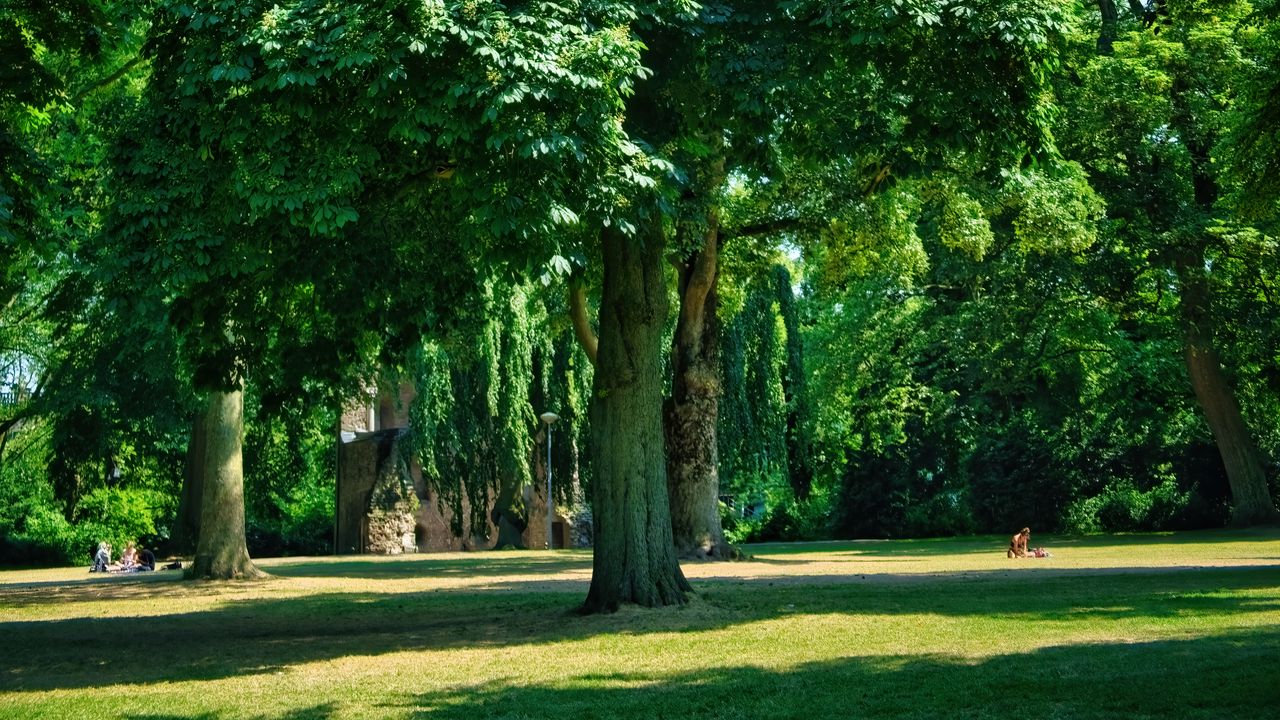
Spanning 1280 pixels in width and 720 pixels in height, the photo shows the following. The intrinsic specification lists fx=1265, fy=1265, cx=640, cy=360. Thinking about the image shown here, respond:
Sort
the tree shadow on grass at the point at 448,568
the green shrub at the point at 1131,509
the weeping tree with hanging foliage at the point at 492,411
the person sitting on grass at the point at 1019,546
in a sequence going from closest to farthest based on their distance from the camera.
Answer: the tree shadow on grass at the point at 448,568
the person sitting on grass at the point at 1019,546
the weeping tree with hanging foliage at the point at 492,411
the green shrub at the point at 1131,509

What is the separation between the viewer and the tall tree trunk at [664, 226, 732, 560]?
83.8ft

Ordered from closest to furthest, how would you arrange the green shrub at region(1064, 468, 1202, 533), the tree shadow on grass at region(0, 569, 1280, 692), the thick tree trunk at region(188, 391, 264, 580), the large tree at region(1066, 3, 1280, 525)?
the tree shadow on grass at region(0, 569, 1280, 692) → the thick tree trunk at region(188, 391, 264, 580) → the large tree at region(1066, 3, 1280, 525) → the green shrub at region(1064, 468, 1202, 533)

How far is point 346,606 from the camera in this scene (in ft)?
59.7

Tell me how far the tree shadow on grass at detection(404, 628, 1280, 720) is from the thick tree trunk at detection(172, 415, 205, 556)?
25.2 m

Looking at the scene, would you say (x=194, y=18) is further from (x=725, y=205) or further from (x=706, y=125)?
(x=725, y=205)

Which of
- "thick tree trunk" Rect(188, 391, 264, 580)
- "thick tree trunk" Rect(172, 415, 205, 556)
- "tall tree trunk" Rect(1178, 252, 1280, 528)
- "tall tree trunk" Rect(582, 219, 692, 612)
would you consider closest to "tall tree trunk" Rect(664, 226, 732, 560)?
"thick tree trunk" Rect(188, 391, 264, 580)

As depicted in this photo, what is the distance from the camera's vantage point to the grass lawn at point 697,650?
852 centimetres

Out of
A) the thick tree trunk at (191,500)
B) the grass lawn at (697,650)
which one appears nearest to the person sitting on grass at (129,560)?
the thick tree trunk at (191,500)

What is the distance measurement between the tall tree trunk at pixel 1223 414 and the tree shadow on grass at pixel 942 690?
2280 centimetres

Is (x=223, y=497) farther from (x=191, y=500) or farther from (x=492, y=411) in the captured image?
(x=191, y=500)

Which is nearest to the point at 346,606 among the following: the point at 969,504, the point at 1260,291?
the point at 1260,291

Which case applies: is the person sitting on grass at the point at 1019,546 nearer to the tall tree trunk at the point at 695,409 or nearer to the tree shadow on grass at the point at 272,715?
the tall tree trunk at the point at 695,409

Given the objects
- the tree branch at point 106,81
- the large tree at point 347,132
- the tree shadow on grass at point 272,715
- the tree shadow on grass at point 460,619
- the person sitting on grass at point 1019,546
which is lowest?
the tree shadow on grass at point 272,715

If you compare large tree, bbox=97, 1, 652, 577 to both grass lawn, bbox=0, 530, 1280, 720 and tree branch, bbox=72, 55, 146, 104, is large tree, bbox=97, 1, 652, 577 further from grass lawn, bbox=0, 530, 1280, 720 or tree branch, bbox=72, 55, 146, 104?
tree branch, bbox=72, 55, 146, 104
